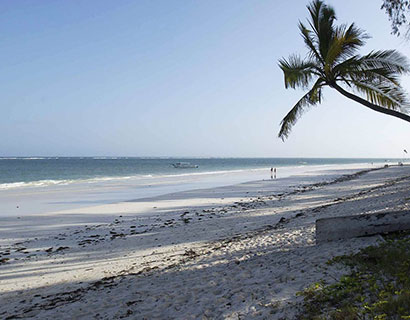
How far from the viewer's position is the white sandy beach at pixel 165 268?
4844mm

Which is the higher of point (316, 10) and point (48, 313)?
point (316, 10)

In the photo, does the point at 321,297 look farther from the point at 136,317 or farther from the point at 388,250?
the point at 136,317

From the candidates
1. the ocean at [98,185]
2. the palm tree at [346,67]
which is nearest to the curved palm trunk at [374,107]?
the palm tree at [346,67]

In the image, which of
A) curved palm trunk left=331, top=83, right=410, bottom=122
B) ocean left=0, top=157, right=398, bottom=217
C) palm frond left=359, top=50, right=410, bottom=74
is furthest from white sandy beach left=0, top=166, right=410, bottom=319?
ocean left=0, top=157, right=398, bottom=217

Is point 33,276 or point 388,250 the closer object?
point 388,250

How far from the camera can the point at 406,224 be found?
20.4ft

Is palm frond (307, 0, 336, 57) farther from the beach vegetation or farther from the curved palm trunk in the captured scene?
the beach vegetation

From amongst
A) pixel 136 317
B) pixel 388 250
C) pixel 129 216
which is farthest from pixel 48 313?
pixel 129 216

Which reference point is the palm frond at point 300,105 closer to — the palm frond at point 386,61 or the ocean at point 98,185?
the palm frond at point 386,61

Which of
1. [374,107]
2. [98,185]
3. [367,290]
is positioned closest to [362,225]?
[374,107]

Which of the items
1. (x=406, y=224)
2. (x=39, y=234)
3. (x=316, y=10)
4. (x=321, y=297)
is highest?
(x=316, y=10)

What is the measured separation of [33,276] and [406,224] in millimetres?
8059

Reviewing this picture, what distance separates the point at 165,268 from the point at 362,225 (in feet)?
13.6

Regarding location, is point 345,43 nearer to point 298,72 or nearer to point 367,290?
point 298,72
